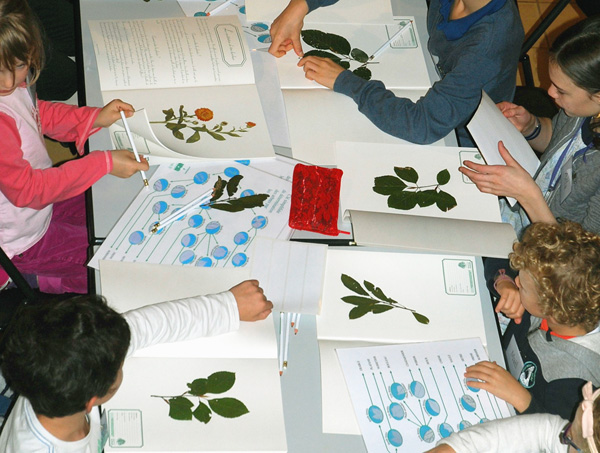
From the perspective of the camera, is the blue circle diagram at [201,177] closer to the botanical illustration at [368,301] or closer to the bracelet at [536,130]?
the botanical illustration at [368,301]

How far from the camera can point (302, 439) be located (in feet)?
3.84

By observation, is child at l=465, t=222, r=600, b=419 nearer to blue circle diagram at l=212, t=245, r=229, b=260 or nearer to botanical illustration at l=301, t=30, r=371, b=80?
blue circle diagram at l=212, t=245, r=229, b=260

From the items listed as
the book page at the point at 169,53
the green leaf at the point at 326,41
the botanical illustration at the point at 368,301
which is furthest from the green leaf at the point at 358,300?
the green leaf at the point at 326,41

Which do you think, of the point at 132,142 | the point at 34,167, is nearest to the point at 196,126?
the point at 132,142

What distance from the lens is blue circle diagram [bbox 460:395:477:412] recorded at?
1.23m

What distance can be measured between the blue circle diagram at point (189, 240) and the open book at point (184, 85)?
0.19m

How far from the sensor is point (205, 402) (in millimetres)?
1171

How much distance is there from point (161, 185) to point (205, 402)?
0.50 metres

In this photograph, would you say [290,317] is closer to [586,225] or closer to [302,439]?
[302,439]

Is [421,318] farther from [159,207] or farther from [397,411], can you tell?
[159,207]

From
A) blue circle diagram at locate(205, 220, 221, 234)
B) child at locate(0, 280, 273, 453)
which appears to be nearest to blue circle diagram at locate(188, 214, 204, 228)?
blue circle diagram at locate(205, 220, 221, 234)

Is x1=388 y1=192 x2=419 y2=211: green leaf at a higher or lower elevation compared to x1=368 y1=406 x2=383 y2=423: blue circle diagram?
higher

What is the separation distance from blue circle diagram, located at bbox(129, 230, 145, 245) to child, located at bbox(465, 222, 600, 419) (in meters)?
0.68

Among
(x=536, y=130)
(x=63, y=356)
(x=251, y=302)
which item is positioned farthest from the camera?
(x=536, y=130)
